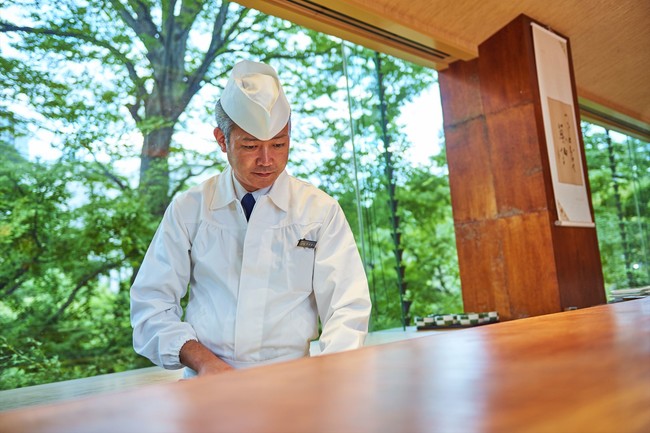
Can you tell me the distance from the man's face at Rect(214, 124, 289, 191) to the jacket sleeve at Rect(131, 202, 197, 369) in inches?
9.4

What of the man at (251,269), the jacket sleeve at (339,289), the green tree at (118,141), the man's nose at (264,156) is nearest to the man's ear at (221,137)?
the man at (251,269)

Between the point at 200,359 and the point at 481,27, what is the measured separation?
4297 millimetres

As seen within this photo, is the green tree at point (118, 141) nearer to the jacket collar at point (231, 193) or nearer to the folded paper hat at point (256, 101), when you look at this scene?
the folded paper hat at point (256, 101)

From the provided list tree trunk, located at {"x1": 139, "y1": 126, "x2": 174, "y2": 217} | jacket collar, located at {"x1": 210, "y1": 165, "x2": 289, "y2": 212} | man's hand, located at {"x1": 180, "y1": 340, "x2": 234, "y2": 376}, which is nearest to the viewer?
man's hand, located at {"x1": 180, "y1": 340, "x2": 234, "y2": 376}

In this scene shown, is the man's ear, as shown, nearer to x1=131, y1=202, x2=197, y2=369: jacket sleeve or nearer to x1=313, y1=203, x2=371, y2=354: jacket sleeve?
x1=131, y1=202, x2=197, y2=369: jacket sleeve

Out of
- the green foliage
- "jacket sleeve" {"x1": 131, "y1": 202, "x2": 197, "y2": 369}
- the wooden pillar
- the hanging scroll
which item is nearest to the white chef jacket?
"jacket sleeve" {"x1": 131, "y1": 202, "x2": 197, "y2": 369}

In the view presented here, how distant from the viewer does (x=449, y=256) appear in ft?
26.9

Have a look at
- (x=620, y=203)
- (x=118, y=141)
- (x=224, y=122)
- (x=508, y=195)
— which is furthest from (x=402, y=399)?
(x=620, y=203)

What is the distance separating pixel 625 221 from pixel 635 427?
930cm

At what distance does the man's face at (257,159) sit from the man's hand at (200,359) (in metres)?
0.54

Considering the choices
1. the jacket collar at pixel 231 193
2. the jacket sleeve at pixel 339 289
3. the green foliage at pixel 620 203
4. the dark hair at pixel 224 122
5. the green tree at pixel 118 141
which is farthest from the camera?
the green foliage at pixel 620 203

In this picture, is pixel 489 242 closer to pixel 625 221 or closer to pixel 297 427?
pixel 625 221

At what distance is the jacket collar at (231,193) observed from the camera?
1839 millimetres

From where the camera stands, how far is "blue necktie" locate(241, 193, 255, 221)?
73.7 inches
